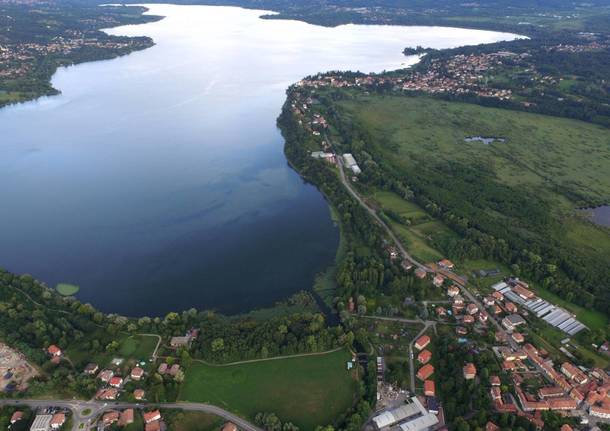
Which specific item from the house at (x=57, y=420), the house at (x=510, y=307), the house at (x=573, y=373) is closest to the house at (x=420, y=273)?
the house at (x=510, y=307)

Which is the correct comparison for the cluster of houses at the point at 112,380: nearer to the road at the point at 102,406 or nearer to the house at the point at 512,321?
the road at the point at 102,406

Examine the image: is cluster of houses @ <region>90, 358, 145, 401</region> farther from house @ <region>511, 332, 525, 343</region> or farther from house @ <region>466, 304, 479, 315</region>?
house @ <region>511, 332, 525, 343</region>

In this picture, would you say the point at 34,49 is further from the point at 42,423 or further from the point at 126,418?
the point at 126,418

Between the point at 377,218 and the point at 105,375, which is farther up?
the point at 377,218

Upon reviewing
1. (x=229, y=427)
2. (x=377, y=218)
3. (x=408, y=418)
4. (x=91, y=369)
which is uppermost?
(x=377, y=218)

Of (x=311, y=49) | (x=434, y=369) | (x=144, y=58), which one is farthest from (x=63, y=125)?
(x=311, y=49)

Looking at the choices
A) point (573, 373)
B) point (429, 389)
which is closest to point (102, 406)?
point (429, 389)

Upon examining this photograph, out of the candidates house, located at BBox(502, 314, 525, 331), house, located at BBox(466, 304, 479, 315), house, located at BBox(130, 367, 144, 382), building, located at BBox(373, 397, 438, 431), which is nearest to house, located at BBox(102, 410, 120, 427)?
house, located at BBox(130, 367, 144, 382)
